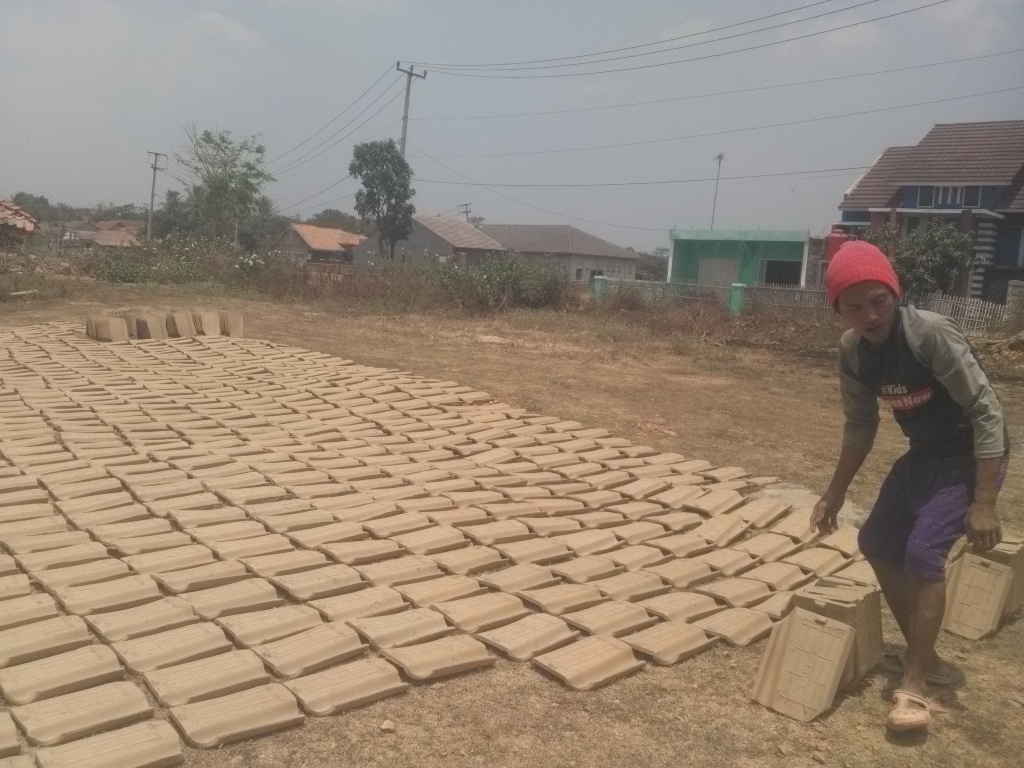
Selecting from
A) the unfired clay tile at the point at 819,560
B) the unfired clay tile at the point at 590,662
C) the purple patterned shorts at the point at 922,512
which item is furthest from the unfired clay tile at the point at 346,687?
the unfired clay tile at the point at 819,560

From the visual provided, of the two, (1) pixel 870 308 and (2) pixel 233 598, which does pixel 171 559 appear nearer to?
(2) pixel 233 598

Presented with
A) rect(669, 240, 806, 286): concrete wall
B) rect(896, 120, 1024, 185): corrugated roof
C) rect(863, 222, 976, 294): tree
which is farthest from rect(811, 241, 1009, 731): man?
rect(669, 240, 806, 286): concrete wall

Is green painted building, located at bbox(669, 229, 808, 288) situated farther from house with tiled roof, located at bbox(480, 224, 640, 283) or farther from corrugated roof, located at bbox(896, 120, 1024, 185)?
house with tiled roof, located at bbox(480, 224, 640, 283)

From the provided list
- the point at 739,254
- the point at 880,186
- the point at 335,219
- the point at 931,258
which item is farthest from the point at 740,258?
the point at 335,219

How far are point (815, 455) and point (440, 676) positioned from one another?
158 inches

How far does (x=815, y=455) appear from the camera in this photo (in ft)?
18.8

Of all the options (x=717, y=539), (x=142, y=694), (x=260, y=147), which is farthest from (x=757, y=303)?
(x=260, y=147)

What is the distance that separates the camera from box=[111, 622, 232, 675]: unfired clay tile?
242 centimetres

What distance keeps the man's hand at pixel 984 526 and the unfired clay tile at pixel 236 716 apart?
1809 mm

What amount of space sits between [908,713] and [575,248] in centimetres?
3546

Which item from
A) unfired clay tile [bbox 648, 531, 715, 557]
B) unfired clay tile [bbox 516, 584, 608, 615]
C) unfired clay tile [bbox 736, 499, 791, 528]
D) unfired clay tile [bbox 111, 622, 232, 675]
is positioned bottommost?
unfired clay tile [bbox 111, 622, 232, 675]

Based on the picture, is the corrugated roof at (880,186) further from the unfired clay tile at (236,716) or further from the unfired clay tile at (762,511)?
the unfired clay tile at (236,716)

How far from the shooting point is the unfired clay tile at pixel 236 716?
6.80 ft

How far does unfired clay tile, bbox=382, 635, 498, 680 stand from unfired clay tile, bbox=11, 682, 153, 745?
681 mm
